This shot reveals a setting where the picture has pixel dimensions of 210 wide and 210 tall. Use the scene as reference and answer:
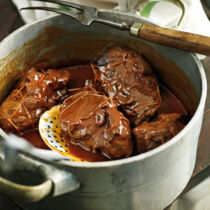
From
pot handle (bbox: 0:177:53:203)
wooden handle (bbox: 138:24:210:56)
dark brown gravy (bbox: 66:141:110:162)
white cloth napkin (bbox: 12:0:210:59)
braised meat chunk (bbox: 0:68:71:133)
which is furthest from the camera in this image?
white cloth napkin (bbox: 12:0:210:59)

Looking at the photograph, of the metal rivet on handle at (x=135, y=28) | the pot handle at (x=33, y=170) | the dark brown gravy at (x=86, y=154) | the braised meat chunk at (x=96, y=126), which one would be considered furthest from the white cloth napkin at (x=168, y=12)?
the pot handle at (x=33, y=170)

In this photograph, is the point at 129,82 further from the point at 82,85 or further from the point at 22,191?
the point at 22,191

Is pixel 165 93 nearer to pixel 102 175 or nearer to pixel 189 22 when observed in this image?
pixel 189 22

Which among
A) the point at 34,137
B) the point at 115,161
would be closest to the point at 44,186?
the point at 115,161

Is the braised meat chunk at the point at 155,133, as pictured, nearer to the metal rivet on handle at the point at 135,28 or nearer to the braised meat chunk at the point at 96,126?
the braised meat chunk at the point at 96,126

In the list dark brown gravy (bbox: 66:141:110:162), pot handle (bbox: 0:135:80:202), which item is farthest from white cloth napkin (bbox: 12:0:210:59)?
pot handle (bbox: 0:135:80:202)

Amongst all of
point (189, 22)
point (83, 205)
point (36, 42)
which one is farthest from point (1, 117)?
point (189, 22)

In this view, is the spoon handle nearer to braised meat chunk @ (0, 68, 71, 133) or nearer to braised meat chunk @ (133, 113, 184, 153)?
braised meat chunk @ (133, 113, 184, 153)
